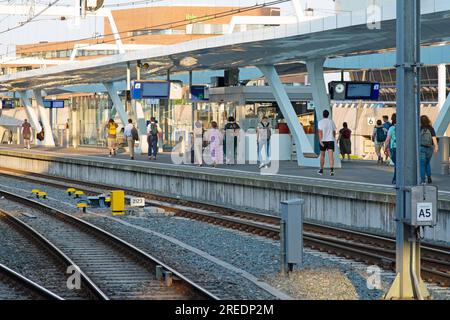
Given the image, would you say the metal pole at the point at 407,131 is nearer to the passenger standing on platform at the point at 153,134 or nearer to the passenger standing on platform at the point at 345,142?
the passenger standing on platform at the point at 345,142

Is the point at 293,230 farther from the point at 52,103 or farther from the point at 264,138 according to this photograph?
the point at 52,103

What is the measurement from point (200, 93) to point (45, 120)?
24802 millimetres

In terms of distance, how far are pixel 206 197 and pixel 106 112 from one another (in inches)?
1091

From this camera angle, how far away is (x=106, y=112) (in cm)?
5338

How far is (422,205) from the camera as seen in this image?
9.66 metres

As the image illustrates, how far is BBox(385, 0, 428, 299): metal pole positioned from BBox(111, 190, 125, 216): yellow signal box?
43.0 feet

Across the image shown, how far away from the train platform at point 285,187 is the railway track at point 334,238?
851mm

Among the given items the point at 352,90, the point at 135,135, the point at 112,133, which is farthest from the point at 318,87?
the point at 112,133

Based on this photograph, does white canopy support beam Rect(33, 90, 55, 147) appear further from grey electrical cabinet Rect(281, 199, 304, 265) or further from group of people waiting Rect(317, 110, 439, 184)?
grey electrical cabinet Rect(281, 199, 304, 265)

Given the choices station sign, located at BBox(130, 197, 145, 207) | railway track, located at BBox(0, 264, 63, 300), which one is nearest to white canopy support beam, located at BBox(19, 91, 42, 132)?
station sign, located at BBox(130, 197, 145, 207)

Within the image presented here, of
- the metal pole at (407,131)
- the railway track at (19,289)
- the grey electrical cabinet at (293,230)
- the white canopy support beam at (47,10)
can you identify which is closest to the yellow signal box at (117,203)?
the railway track at (19,289)

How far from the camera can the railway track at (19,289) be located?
11430 millimetres
